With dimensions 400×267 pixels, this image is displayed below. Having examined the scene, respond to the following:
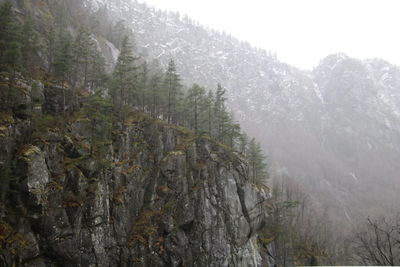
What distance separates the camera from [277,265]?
48.0 meters

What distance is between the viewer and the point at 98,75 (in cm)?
4494

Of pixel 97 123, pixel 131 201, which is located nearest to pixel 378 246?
pixel 131 201

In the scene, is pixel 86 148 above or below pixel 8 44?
below

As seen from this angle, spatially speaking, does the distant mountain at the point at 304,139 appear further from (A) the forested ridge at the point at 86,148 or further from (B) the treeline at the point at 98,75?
(A) the forested ridge at the point at 86,148

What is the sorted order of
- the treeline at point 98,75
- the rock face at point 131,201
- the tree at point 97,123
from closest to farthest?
1. the rock face at point 131,201
2. the tree at point 97,123
3. the treeline at point 98,75

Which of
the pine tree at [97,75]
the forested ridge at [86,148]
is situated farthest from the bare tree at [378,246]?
the pine tree at [97,75]

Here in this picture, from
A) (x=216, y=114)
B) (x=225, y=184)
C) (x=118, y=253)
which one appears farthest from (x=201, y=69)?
(x=118, y=253)

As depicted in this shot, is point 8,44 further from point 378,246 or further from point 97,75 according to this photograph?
point 378,246

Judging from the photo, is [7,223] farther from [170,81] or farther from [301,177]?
[301,177]

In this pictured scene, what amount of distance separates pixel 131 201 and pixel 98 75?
23.0 meters

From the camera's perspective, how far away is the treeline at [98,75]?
98.5ft

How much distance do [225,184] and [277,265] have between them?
20.4m

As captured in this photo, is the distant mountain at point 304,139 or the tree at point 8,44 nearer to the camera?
the tree at point 8,44

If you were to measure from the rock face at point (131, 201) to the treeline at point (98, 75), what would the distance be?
461 centimetres
